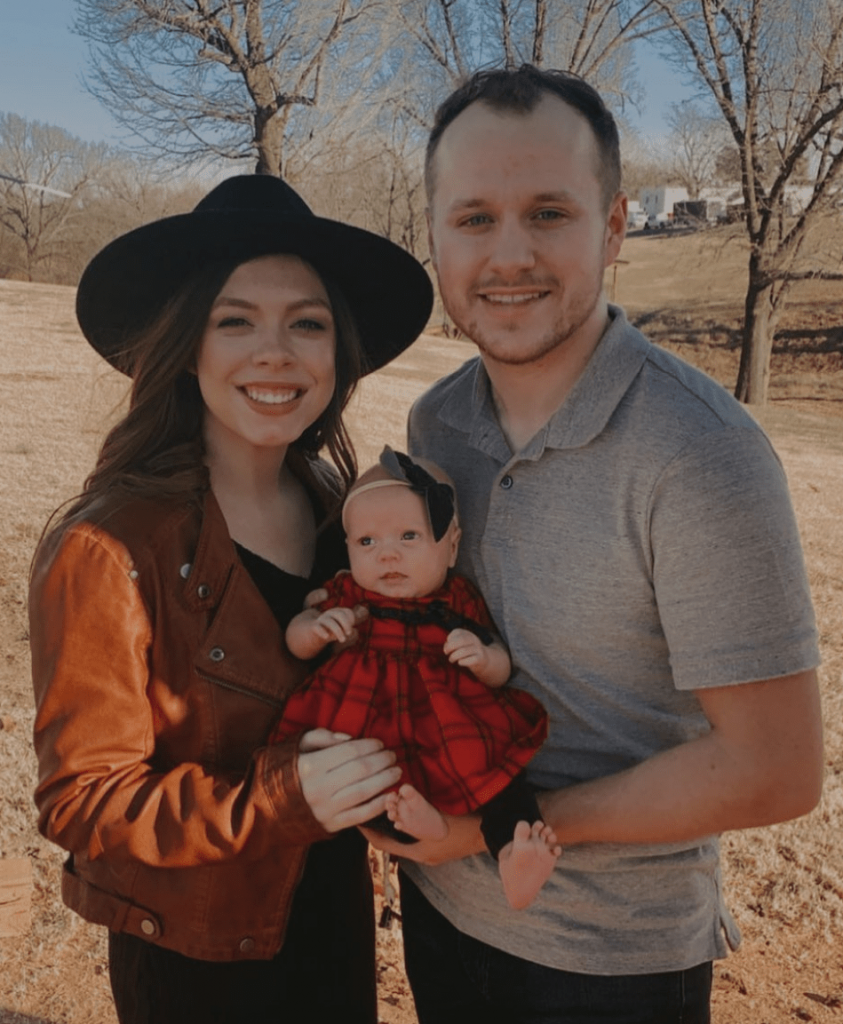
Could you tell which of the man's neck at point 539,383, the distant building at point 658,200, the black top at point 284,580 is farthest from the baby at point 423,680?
the distant building at point 658,200

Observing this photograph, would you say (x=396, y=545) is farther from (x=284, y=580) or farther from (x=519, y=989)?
(x=519, y=989)

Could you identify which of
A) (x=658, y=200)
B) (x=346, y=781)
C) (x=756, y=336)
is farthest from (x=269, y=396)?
(x=658, y=200)

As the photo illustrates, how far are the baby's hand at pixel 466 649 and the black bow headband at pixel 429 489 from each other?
250 mm

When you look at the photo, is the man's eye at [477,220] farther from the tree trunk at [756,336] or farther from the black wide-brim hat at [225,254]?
the tree trunk at [756,336]

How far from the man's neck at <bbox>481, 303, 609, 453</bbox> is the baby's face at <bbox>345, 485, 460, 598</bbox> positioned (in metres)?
0.27

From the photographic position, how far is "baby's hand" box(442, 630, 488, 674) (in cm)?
198

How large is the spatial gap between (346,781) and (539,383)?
37.0 inches

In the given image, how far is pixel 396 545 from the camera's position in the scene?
2.20 m

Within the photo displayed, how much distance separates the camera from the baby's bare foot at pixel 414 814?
1894 millimetres

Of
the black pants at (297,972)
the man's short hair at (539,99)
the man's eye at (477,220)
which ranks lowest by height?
the black pants at (297,972)

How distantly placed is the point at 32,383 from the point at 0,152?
36680mm

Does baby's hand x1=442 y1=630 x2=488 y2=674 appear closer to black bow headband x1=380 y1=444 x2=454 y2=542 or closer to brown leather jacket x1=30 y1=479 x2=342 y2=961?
black bow headband x1=380 y1=444 x2=454 y2=542

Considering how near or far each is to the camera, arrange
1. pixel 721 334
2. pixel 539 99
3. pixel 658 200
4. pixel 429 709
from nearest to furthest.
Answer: pixel 539 99 < pixel 429 709 < pixel 721 334 < pixel 658 200

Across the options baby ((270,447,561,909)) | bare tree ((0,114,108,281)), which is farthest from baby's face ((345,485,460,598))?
bare tree ((0,114,108,281))
